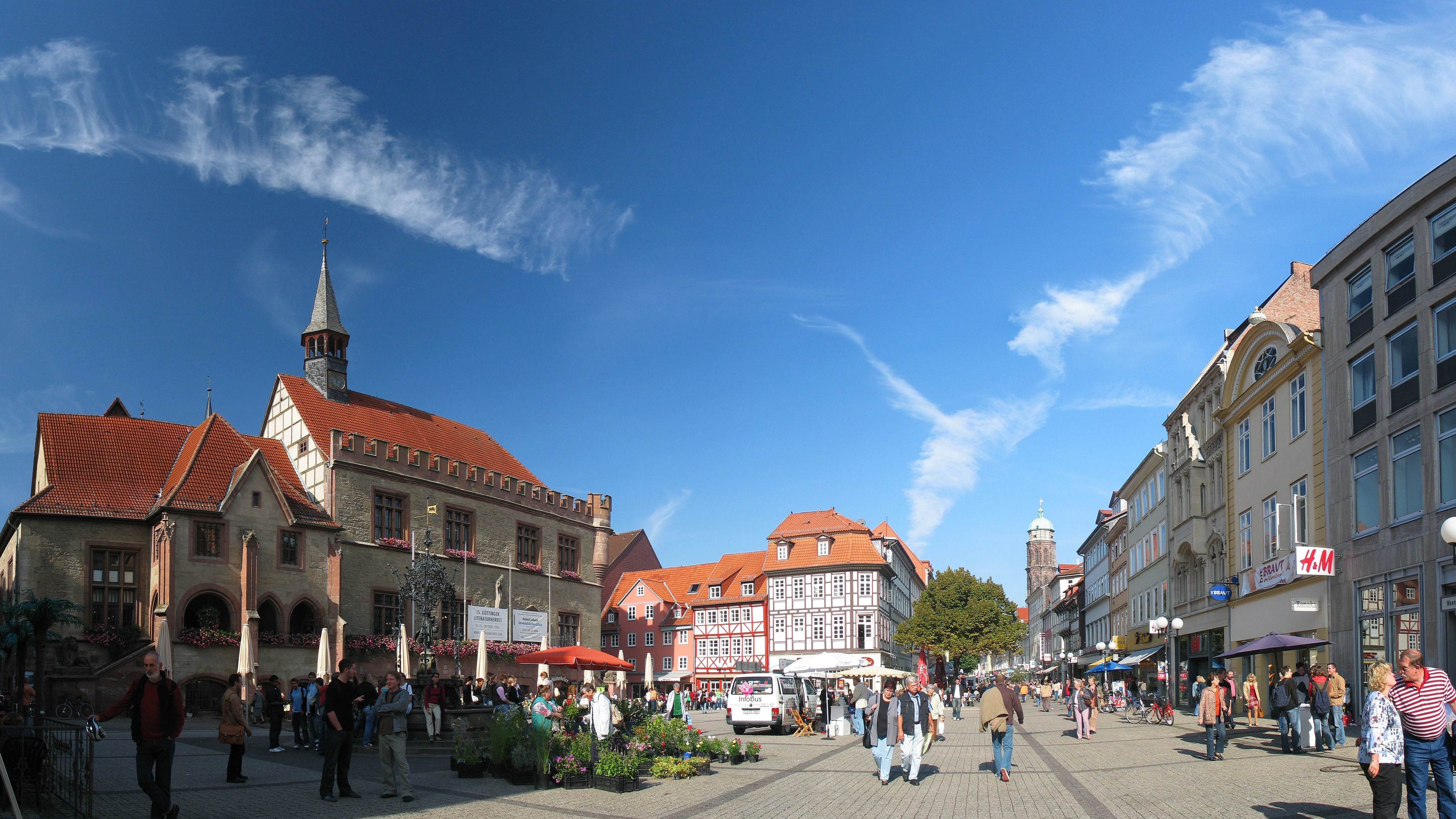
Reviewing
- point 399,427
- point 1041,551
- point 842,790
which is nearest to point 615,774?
point 842,790

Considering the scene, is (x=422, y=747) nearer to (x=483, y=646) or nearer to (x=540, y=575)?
(x=483, y=646)

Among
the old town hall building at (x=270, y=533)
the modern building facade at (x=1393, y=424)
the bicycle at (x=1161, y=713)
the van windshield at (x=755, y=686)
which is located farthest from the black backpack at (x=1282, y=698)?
the old town hall building at (x=270, y=533)

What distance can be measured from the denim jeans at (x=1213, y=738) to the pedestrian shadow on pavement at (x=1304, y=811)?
6.60 meters

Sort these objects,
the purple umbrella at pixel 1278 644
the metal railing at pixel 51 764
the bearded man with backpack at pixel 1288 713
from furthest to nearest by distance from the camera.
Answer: the purple umbrella at pixel 1278 644 → the bearded man with backpack at pixel 1288 713 → the metal railing at pixel 51 764

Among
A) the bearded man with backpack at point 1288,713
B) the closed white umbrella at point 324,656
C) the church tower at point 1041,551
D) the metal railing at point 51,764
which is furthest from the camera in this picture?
the church tower at point 1041,551

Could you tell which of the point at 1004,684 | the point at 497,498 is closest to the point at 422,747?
the point at 1004,684

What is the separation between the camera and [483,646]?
139 ft

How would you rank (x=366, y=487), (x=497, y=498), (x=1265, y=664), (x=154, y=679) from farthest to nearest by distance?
(x=497, y=498) < (x=366, y=487) < (x=1265, y=664) < (x=154, y=679)

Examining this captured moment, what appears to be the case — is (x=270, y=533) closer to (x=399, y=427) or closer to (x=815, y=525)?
(x=399, y=427)

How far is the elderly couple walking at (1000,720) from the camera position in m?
16.6

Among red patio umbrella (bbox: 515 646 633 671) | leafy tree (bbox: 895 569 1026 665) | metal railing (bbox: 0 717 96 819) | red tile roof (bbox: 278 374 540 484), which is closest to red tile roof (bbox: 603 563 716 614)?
leafy tree (bbox: 895 569 1026 665)

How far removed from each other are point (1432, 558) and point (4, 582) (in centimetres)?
4540

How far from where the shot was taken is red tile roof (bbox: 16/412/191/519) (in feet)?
127

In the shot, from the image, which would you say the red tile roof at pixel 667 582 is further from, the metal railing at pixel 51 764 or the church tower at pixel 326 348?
the metal railing at pixel 51 764
